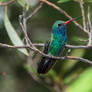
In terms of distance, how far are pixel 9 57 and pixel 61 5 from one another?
3.36ft

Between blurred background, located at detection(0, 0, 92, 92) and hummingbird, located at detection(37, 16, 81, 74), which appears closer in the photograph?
hummingbird, located at detection(37, 16, 81, 74)

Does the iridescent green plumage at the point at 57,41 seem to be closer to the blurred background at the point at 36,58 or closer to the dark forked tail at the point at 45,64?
the dark forked tail at the point at 45,64

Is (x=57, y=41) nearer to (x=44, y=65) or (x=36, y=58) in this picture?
(x=44, y=65)

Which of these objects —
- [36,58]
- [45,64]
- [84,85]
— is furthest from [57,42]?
[84,85]

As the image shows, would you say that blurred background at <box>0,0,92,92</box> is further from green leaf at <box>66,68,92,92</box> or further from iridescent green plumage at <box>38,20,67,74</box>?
green leaf at <box>66,68,92,92</box>

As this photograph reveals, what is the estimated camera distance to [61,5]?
374 centimetres

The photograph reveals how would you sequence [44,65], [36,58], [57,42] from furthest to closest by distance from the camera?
[36,58] → [57,42] → [44,65]

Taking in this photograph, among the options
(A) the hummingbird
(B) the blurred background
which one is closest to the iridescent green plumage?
(A) the hummingbird

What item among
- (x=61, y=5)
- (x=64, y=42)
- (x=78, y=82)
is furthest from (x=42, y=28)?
(x=78, y=82)

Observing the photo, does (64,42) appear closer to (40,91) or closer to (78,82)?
(78,82)

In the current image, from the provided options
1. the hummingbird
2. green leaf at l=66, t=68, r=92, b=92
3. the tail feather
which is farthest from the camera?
the hummingbird

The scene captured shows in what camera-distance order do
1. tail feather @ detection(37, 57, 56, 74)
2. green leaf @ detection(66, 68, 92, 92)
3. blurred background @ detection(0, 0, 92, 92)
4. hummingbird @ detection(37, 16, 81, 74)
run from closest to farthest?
1. green leaf @ detection(66, 68, 92, 92)
2. tail feather @ detection(37, 57, 56, 74)
3. hummingbird @ detection(37, 16, 81, 74)
4. blurred background @ detection(0, 0, 92, 92)

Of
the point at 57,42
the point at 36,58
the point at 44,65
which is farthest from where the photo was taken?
the point at 36,58

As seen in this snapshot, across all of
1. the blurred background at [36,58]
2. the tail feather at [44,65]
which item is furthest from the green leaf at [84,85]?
the blurred background at [36,58]
